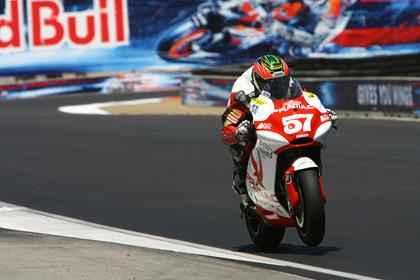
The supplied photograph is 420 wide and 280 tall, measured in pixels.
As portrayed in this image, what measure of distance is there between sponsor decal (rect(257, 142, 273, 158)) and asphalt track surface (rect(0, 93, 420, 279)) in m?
0.76

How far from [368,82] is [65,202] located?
12.8 meters

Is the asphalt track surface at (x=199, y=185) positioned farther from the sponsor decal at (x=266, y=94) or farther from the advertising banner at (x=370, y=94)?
the sponsor decal at (x=266, y=94)

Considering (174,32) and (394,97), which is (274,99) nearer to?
(394,97)

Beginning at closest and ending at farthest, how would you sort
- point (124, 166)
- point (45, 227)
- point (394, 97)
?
point (45, 227)
point (124, 166)
point (394, 97)

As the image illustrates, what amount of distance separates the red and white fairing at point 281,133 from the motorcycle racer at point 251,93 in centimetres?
10

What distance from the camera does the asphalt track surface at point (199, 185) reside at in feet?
28.7

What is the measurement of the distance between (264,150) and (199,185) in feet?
16.8

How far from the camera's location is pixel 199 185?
13.2 metres

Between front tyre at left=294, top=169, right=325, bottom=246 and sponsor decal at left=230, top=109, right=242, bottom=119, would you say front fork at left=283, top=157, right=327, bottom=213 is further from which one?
sponsor decal at left=230, top=109, right=242, bottom=119

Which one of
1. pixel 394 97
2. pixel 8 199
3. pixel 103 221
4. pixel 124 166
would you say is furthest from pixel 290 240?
pixel 394 97

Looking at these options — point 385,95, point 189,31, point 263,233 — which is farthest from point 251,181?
point 189,31

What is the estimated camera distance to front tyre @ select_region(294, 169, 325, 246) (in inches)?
301

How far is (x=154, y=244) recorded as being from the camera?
8.84 meters

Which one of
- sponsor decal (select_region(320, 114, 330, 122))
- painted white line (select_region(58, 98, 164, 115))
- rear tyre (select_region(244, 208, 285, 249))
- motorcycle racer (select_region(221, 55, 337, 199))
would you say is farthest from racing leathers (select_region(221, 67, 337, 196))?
painted white line (select_region(58, 98, 164, 115))
